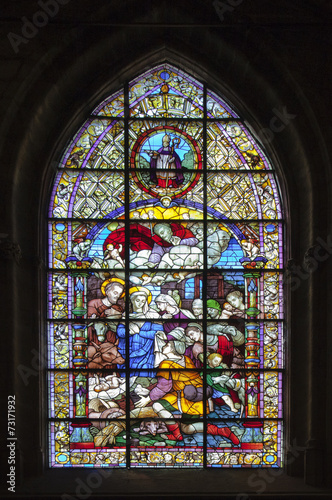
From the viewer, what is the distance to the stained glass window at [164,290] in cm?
876

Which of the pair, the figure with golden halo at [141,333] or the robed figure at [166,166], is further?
the robed figure at [166,166]

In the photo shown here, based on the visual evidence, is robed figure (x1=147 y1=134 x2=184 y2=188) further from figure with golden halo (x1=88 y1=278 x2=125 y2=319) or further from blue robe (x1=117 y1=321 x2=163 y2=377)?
blue robe (x1=117 y1=321 x2=163 y2=377)

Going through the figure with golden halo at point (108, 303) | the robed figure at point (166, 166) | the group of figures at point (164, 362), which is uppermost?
the robed figure at point (166, 166)


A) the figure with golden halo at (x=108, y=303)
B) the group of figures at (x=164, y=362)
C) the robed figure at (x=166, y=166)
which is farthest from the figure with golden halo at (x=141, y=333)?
the robed figure at (x=166, y=166)

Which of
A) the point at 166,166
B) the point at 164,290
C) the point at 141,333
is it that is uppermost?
the point at 166,166

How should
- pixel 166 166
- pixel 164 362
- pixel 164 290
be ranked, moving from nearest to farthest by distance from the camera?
1. pixel 164 362
2. pixel 164 290
3. pixel 166 166

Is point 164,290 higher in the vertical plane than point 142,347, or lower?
higher

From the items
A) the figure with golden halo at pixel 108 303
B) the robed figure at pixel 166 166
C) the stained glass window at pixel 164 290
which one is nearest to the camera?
the stained glass window at pixel 164 290

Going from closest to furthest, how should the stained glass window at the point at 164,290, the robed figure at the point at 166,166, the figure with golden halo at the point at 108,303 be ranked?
1. the stained glass window at the point at 164,290
2. the figure with golden halo at the point at 108,303
3. the robed figure at the point at 166,166

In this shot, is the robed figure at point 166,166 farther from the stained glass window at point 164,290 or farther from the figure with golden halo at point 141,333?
the figure with golden halo at point 141,333

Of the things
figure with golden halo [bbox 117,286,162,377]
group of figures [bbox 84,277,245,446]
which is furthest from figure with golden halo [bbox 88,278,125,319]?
figure with golden halo [bbox 117,286,162,377]

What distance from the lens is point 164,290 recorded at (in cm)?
897

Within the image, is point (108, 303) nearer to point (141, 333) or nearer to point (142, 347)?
point (141, 333)

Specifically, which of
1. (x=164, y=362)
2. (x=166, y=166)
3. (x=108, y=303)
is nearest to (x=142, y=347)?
(x=164, y=362)
